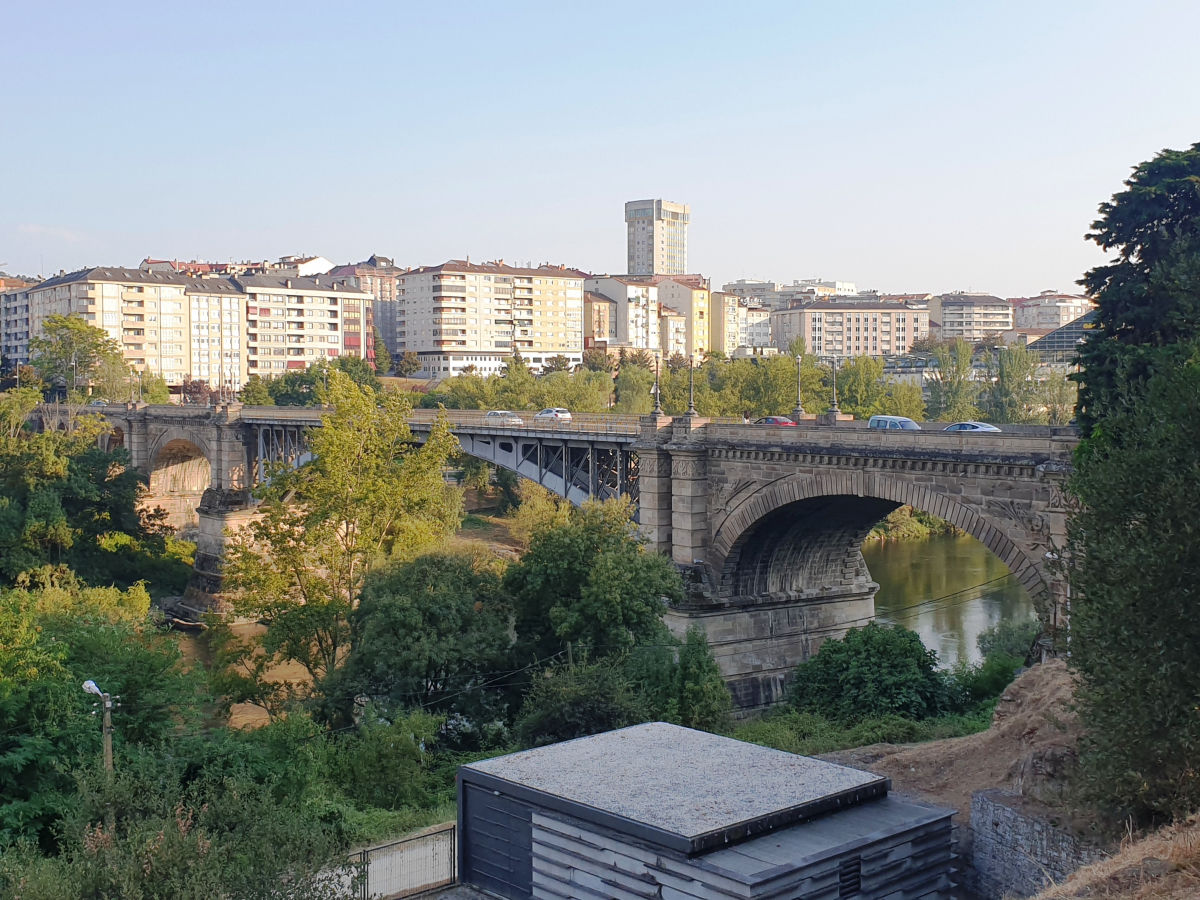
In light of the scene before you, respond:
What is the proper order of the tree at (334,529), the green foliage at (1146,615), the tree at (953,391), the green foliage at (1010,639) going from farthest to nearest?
the tree at (953,391) → the green foliage at (1010,639) → the tree at (334,529) → the green foliage at (1146,615)

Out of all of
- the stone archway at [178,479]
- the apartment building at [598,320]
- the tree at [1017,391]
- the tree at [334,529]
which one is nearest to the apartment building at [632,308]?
the apartment building at [598,320]

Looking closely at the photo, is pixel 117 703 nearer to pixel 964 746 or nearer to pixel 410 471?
pixel 964 746

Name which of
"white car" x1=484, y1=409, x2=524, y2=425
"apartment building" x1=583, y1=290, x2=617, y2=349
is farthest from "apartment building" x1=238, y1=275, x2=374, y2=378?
"white car" x1=484, y1=409, x2=524, y2=425

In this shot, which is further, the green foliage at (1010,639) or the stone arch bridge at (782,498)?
the green foliage at (1010,639)

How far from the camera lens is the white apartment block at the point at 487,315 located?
132 meters

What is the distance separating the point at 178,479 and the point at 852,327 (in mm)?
117706

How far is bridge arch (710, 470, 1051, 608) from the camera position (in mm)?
26453

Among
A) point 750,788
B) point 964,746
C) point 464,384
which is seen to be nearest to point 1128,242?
point 964,746

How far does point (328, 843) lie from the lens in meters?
16.0

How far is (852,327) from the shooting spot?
563ft

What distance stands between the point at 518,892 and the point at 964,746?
8982 millimetres

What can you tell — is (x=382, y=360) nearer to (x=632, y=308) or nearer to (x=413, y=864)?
(x=632, y=308)

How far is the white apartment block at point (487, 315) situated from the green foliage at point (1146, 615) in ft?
381

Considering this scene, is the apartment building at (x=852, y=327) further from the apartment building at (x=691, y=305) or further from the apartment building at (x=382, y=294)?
the apartment building at (x=382, y=294)
